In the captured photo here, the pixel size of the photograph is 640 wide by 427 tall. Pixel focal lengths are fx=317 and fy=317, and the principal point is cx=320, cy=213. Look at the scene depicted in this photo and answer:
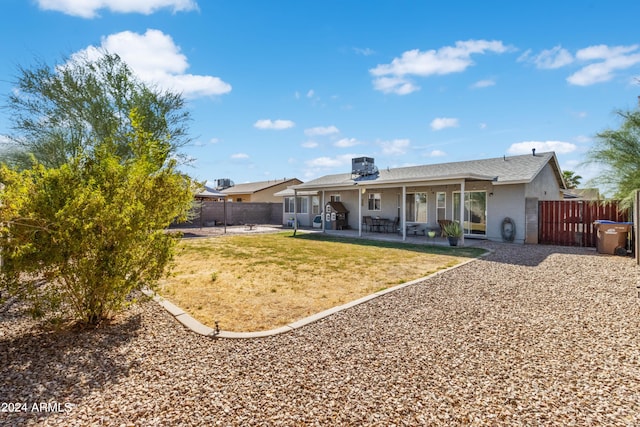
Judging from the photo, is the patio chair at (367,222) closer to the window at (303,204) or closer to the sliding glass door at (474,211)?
the sliding glass door at (474,211)

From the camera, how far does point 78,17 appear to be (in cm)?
895

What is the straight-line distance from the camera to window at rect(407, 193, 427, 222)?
16.2m

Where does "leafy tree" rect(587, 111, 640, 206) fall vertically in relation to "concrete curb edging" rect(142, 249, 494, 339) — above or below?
A: above

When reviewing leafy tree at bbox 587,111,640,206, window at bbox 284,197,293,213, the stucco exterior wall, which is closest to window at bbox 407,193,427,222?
the stucco exterior wall

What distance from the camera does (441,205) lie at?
51.0 ft

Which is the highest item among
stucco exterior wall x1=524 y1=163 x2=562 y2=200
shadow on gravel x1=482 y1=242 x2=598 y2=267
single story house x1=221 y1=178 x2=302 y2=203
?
single story house x1=221 y1=178 x2=302 y2=203

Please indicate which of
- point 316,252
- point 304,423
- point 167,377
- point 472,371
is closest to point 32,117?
point 316,252

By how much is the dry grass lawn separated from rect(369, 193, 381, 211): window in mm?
6336

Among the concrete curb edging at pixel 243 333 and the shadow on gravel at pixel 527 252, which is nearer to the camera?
the concrete curb edging at pixel 243 333

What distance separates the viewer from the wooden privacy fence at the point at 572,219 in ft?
37.7

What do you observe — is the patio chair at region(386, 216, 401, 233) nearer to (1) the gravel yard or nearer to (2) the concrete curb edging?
(2) the concrete curb edging

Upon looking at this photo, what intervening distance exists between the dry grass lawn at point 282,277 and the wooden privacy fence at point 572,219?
4032mm

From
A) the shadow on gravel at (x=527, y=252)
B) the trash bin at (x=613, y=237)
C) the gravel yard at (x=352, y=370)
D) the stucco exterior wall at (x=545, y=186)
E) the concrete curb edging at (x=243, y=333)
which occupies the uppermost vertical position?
the stucco exterior wall at (x=545, y=186)

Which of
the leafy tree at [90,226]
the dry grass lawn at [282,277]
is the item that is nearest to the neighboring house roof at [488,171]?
the dry grass lawn at [282,277]
